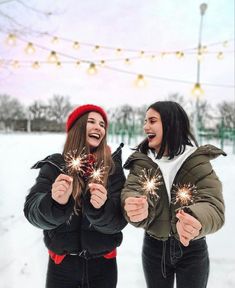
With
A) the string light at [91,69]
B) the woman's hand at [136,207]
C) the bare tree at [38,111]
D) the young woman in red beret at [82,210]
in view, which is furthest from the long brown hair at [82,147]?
the bare tree at [38,111]

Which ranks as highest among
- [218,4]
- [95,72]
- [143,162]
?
[218,4]

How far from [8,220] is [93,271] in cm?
370

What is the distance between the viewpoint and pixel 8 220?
502cm

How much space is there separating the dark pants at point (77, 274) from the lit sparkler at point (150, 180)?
1.73 ft

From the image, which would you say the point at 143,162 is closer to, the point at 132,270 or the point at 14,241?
the point at 132,270

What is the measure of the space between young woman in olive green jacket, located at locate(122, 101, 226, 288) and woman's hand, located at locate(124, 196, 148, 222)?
3.8 inches

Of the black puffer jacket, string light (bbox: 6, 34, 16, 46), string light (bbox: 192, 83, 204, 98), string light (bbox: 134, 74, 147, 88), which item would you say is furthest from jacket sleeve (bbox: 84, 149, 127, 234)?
string light (bbox: 192, 83, 204, 98)

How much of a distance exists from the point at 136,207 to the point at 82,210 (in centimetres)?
47

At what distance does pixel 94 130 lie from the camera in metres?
1.89

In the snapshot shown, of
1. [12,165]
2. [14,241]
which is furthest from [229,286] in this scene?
[12,165]

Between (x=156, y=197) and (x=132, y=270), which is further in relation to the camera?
(x=132, y=270)

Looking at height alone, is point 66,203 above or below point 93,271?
above

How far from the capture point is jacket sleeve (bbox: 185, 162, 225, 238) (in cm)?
137

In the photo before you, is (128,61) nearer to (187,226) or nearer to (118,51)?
(118,51)
